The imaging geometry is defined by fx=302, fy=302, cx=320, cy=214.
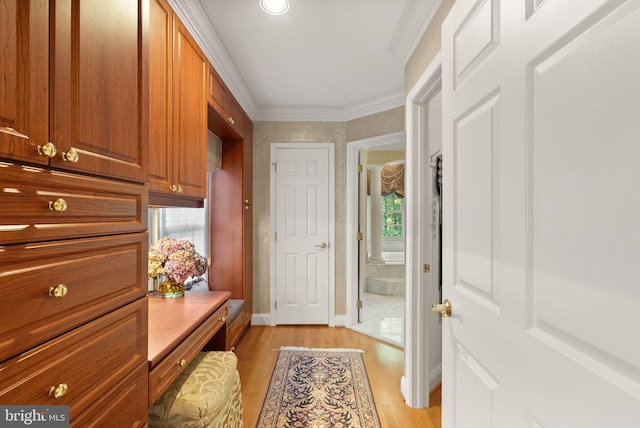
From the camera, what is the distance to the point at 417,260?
6.70 ft

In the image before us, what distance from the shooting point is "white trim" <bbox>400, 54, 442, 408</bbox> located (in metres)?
2.03

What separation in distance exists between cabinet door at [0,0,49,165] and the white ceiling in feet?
4.01

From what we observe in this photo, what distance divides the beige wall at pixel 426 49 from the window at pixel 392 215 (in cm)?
387

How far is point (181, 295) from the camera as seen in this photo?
197 cm

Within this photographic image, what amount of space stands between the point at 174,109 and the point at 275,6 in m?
0.83

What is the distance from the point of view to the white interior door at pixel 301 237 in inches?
139

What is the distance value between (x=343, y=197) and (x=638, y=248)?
3.08 m

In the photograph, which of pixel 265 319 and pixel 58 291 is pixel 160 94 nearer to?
pixel 58 291

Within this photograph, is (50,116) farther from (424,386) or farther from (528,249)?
(424,386)

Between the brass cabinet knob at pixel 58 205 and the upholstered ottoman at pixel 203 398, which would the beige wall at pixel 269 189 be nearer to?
the upholstered ottoman at pixel 203 398

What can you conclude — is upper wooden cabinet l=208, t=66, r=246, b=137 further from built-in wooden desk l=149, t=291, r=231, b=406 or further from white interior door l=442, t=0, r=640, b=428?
white interior door l=442, t=0, r=640, b=428

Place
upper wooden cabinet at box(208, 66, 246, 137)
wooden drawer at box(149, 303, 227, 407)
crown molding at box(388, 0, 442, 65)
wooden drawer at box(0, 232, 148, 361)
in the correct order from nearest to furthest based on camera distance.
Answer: wooden drawer at box(0, 232, 148, 361), wooden drawer at box(149, 303, 227, 407), crown molding at box(388, 0, 442, 65), upper wooden cabinet at box(208, 66, 246, 137)

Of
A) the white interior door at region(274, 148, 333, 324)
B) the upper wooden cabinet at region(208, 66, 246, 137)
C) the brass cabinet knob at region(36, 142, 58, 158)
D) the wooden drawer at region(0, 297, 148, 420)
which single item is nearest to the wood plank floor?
the white interior door at region(274, 148, 333, 324)

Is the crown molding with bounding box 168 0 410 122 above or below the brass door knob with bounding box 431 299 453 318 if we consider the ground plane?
above
